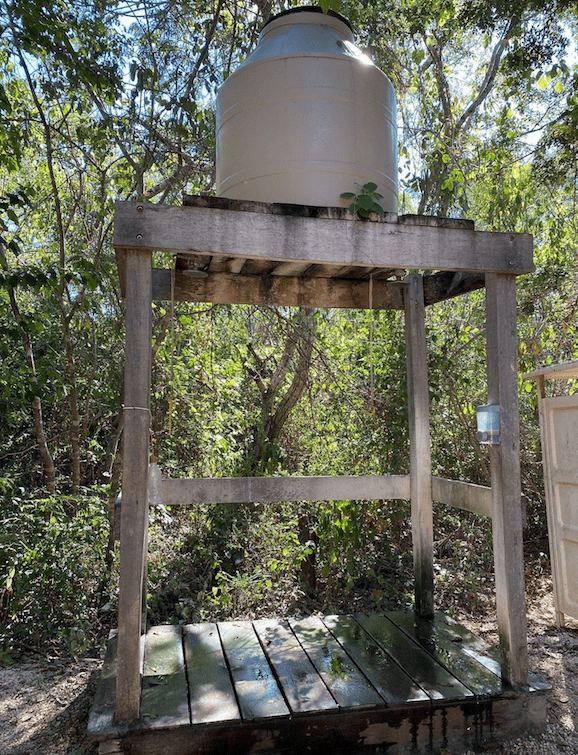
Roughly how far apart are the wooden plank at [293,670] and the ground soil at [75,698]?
0.88 meters

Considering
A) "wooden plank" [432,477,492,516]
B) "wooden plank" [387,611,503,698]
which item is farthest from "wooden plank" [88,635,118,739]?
"wooden plank" [432,477,492,516]

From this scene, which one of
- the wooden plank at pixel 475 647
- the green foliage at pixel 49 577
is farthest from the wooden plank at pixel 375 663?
the green foliage at pixel 49 577

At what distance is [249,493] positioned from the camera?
3.57 m

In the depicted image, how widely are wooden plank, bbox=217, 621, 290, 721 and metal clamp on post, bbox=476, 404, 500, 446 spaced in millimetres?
1578

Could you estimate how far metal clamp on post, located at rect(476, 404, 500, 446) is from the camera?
3.05 meters

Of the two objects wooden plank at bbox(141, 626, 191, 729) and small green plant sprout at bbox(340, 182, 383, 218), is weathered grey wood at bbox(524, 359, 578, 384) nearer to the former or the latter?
small green plant sprout at bbox(340, 182, 383, 218)

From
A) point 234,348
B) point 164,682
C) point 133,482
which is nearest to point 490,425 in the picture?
point 133,482

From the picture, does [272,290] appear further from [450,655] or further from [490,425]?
[450,655]

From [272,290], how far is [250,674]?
2199 millimetres

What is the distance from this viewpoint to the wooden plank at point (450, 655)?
2984 mm

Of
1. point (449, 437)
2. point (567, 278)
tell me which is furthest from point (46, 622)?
point (567, 278)

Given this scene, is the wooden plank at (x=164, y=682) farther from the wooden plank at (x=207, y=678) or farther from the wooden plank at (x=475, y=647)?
the wooden plank at (x=475, y=647)

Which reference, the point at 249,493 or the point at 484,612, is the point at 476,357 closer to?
the point at 484,612

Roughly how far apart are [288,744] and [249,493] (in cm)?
130
